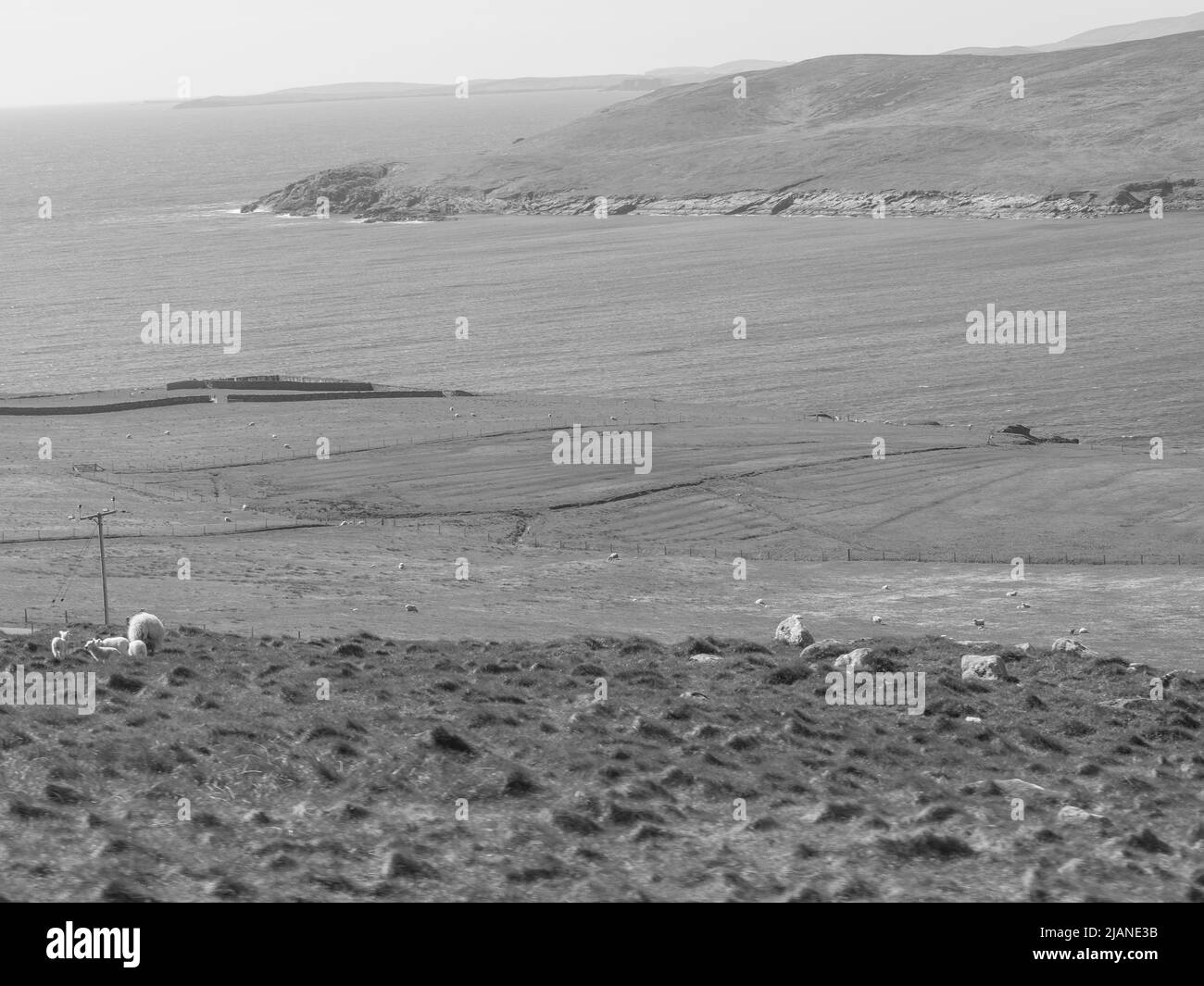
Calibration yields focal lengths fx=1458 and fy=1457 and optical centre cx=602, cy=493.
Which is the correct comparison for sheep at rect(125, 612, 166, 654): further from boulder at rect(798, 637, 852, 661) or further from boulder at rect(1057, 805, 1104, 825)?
boulder at rect(1057, 805, 1104, 825)

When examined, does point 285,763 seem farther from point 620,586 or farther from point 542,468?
point 542,468

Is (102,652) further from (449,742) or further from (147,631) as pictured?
(449,742)

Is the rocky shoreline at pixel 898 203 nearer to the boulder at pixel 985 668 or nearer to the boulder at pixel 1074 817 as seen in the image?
the boulder at pixel 985 668

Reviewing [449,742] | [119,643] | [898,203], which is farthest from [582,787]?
[898,203]

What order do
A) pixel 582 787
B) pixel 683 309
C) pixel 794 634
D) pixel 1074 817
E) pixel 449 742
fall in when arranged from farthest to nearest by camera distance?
pixel 683 309, pixel 794 634, pixel 449 742, pixel 582 787, pixel 1074 817
